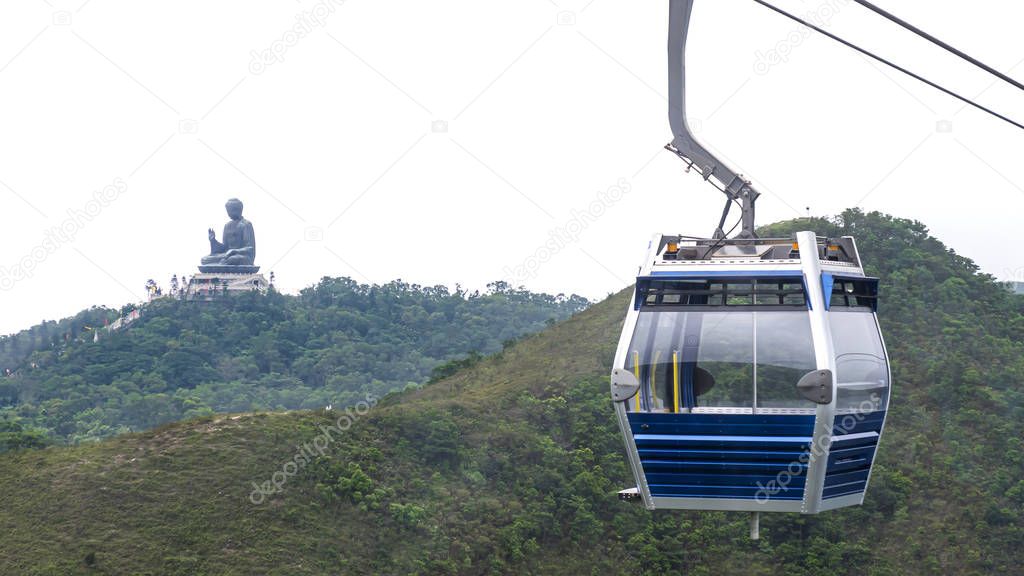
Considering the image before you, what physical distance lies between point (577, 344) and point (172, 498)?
59.8ft

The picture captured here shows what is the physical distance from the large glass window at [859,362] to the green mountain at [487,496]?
1907cm

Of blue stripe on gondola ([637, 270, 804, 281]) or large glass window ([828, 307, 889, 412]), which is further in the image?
blue stripe on gondola ([637, 270, 804, 281])

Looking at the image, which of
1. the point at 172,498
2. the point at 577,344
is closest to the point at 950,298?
the point at 577,344

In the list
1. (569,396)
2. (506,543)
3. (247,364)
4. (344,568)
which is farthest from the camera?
(247,364)

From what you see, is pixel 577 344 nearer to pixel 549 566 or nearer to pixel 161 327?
pixel 549 566

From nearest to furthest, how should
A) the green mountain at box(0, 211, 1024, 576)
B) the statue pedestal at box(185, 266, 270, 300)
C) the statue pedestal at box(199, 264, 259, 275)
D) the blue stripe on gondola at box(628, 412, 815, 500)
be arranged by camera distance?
the blue stripe on gondola at box(628, 412, 815, 500)
the green mountain at box(0, 211, 1024, 576)
the statue pedestal at box(185, 266, 270, 300)
the statue pedestal at box(199, 264, 259, 275)

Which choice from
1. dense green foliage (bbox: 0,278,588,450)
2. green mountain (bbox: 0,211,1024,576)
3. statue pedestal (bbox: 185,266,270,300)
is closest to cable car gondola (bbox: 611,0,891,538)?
green mountain (bbox: 0,211,1024,576)

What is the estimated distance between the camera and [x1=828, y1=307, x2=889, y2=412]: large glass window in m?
11.7

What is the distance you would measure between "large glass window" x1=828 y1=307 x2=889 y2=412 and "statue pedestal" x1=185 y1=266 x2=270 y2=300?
71.7 meters

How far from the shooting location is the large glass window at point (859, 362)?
11672 millimetres

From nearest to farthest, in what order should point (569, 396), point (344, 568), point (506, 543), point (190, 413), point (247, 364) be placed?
point (344, 568) < point (506, 543) < point (569, 396) < point (190, 413) < point (247, 364)

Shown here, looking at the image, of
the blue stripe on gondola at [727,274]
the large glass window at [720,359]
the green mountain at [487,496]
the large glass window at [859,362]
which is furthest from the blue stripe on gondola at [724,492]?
the green mountain at [487,496]

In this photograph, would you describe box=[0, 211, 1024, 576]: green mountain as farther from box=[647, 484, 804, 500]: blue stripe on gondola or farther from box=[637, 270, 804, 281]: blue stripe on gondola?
box=[637, 270, 804, 281]: blue stripe on gondola

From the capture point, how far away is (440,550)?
99.8 feet
